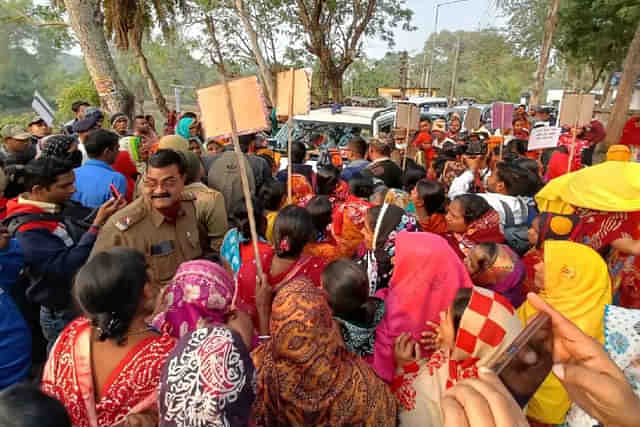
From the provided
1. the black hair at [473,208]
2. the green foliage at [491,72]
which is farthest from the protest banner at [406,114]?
the green foliage at [491,72]

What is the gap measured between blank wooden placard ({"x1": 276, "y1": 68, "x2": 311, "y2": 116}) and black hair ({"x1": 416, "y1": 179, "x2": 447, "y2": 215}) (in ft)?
5.14

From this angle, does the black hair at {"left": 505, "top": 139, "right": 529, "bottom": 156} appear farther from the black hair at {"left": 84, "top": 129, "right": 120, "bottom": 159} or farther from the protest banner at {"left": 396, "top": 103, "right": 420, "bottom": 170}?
the black hair at {"left": 84, "top": 129, "right": 120, "bottom": 159}

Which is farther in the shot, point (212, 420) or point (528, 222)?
point (528, 222)

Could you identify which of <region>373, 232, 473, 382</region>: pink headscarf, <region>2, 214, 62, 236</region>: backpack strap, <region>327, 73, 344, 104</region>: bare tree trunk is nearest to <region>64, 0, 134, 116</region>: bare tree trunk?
<region>2, 214, 62, 236</region>: backpack strap

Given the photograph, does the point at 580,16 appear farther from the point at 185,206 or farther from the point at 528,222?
the point at 185,206

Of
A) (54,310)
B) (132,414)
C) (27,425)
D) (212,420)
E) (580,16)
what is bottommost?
(54,310)

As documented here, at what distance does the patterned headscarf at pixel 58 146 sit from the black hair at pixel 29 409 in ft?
8.18

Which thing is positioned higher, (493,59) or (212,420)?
(493,59)

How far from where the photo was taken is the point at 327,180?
3.88 m

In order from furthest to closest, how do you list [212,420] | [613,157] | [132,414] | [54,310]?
[613,157] < [54,310] < [132,414] < [212,420]

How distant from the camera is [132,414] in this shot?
1.20 metres

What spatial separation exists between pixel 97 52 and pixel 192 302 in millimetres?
5962

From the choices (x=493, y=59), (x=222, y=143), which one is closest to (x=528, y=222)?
(x=222, y=143)

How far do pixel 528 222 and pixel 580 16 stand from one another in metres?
17.2
